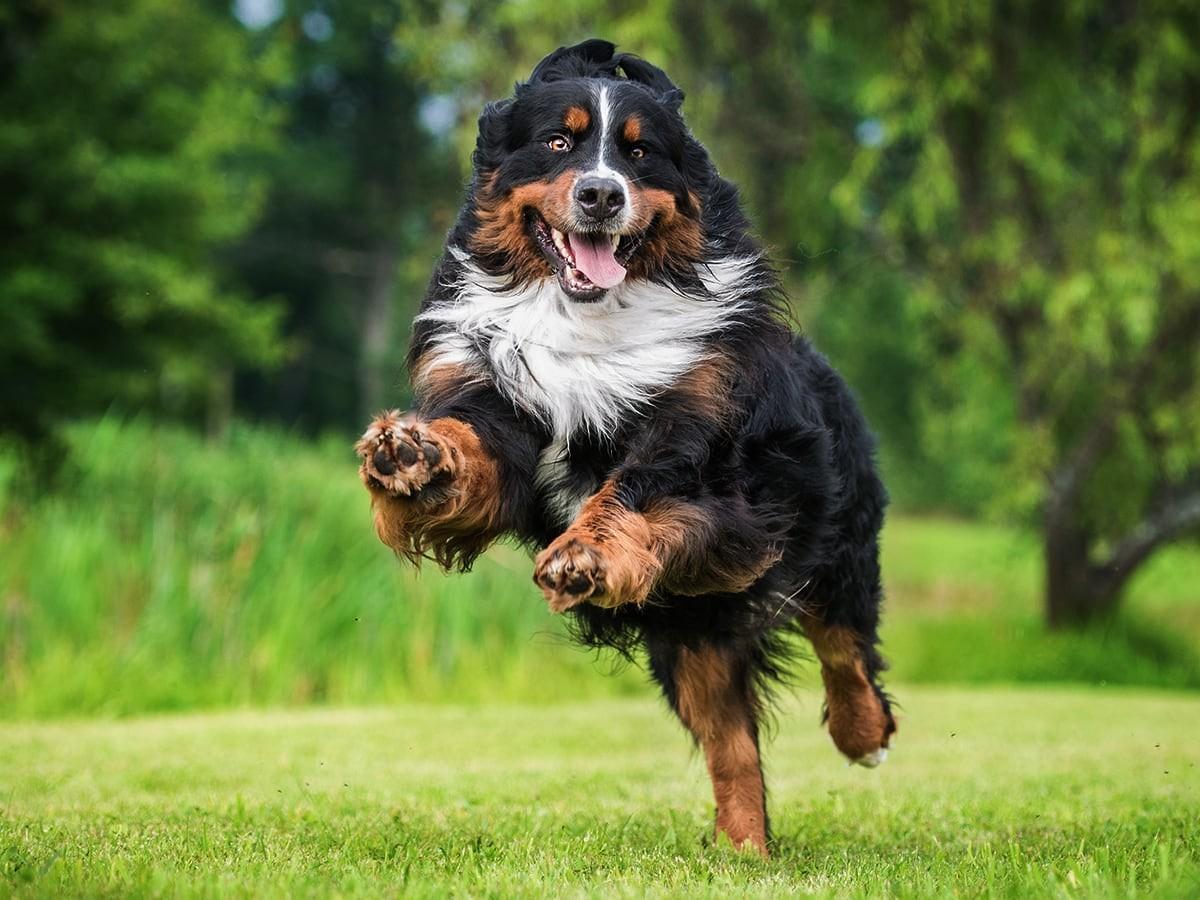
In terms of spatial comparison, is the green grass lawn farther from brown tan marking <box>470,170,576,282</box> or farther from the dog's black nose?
the dog's black nose

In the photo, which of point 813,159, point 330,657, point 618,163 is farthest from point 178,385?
point 618,163

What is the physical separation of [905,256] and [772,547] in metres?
11.4

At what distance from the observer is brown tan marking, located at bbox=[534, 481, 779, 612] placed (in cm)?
366

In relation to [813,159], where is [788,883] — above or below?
below

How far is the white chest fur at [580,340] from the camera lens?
4.34 metres

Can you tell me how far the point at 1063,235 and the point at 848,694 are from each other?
1015 cm

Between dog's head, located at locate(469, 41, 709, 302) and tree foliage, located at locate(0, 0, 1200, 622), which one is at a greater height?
tree foliage, located at locate(0, 0, 1200, 622)

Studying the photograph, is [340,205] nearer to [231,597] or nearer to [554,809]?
[231,597]

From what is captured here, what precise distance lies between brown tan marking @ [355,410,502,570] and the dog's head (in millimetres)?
642

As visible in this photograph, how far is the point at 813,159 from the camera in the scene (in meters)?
15.7

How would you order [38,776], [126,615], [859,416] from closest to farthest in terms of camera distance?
[859,416], [38,776], [126,615]

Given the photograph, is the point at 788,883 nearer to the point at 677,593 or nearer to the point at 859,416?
the point at 677,593

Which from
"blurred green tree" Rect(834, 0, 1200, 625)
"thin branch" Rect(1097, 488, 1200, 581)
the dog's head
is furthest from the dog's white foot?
"thin branch" Rect(1097, 488, 1200, 581)

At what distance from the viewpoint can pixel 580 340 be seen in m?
4.43
